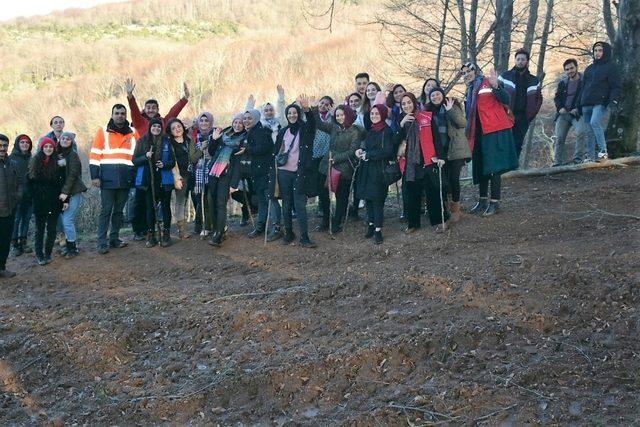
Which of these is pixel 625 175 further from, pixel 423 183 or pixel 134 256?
pixel 134 256

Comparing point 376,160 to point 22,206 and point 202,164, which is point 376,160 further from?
point 22,206

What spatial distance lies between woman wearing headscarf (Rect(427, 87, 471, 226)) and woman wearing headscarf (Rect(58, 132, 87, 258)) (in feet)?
16.3

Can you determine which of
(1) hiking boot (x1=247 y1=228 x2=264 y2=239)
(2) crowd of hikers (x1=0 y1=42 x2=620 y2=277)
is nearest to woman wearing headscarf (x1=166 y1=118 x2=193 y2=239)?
(2) crowd of hikers (x1=0 y1=42 x2=620 y2=277)

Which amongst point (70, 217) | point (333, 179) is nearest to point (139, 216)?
point (70, 217)

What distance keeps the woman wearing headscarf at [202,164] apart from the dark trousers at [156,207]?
0.45 metres

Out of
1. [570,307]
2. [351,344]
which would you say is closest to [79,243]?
[351,344]

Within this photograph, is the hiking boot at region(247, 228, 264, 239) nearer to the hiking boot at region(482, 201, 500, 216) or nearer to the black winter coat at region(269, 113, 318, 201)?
the black winter coat at region(269, 113, 318, 201)

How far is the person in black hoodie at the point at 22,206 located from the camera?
9.52m

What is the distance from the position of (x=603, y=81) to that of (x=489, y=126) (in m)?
2.45

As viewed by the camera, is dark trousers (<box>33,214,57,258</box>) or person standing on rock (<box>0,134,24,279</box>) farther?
dark trousers (<box>33,214,57,258</box>)

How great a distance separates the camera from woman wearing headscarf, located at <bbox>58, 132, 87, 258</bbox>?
29.8 ft

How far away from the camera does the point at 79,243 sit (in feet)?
34.3

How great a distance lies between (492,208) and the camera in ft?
28.4

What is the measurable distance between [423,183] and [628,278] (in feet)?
10.4
